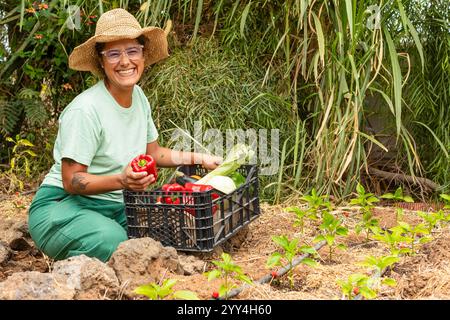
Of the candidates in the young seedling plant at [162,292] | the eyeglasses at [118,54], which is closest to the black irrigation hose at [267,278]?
the young seedling plant at [162,292]

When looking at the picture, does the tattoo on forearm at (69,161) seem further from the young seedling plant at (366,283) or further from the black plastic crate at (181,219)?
the young seedling plant at (366,283)

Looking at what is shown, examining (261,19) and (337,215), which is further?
(261,19)

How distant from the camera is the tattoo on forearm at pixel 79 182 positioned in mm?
2951

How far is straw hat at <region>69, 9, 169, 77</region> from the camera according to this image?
3.07 meters

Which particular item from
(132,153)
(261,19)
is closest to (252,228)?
(132,153)

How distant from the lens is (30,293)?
2203mm

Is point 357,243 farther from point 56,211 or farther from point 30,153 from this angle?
point 30,153

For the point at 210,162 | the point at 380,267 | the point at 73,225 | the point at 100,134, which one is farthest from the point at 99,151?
the point at 380,267

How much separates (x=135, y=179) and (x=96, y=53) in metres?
0.73

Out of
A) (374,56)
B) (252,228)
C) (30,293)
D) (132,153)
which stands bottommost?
Answer: (252,228)

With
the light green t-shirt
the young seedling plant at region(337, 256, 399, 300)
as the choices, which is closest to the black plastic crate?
the light green t-shirt

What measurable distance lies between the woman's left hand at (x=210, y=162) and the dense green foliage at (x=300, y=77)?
0.56m

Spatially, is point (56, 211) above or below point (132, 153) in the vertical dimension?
below
